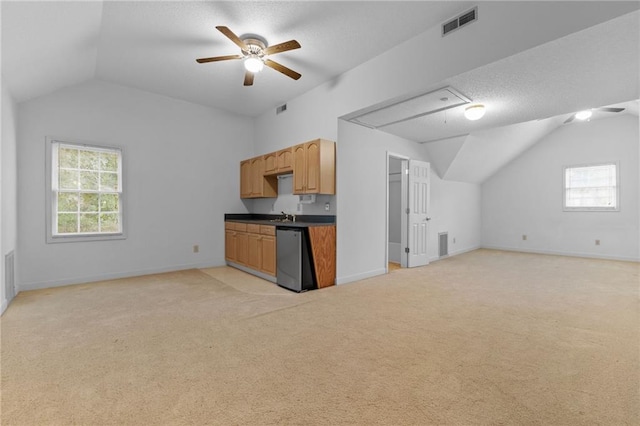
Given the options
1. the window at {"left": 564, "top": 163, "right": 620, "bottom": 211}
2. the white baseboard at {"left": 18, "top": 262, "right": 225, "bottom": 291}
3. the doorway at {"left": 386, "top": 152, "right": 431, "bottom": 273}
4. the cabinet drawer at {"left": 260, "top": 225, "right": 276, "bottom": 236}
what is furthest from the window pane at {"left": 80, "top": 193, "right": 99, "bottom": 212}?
the window at {"left": 564, "top": 163, "right": 620, "bottom": 211}

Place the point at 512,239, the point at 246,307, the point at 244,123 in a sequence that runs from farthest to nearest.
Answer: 1. the point at 512,239
2. the point at 244,123
3. the point at 246,307

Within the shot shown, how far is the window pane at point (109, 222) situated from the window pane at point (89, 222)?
8 centimetres

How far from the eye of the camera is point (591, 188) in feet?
22.7

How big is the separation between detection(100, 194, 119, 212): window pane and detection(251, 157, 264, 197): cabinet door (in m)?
2.28

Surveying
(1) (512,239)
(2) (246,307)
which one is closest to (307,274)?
(2) (246,307)

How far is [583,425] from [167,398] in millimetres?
2321

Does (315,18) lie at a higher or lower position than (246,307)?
higher

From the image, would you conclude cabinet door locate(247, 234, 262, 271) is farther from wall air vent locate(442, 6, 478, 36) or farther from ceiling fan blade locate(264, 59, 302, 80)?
wall air vent locate(442, 6, 478, 36)

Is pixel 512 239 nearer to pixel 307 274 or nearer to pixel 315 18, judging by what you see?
pixel 307 274

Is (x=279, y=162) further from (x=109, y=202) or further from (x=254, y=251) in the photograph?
(x=109, y=202)

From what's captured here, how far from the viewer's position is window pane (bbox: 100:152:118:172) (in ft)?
15.3

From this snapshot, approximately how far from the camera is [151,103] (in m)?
4.98

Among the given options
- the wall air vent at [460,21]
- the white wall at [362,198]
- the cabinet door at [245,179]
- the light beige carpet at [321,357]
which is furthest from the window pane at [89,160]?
the wall air vent at [460,21]

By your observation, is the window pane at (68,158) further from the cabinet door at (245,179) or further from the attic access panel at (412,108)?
the attic access panel at (412,108)
